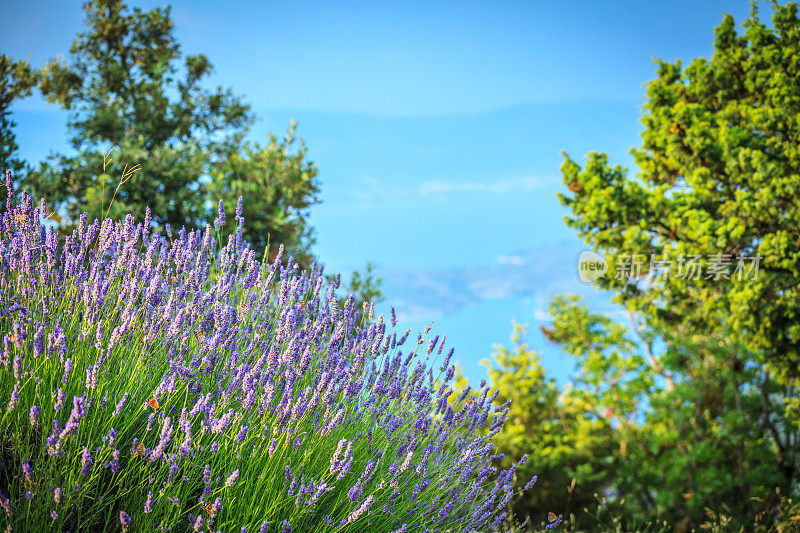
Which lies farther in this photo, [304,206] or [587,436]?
Result: [587,436]

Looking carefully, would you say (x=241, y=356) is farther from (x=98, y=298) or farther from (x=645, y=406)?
(x=645, y=406)

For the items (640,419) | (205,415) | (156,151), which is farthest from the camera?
(640,419)

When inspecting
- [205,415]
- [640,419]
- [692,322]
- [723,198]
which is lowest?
[205,415]

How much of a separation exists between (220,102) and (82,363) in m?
6.46

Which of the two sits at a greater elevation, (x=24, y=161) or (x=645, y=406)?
(x=24, y=161)

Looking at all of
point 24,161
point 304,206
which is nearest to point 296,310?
point 304,206

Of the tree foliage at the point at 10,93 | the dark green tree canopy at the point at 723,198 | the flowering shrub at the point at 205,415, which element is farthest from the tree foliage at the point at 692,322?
the tree foliage at the point at 10,93

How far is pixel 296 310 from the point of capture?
8.95ft

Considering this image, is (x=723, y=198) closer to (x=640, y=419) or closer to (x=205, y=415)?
(x=640, y=419)

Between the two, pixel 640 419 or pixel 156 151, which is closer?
pixel 156 151

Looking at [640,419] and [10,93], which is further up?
[10,93]

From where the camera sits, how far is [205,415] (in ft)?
6.30

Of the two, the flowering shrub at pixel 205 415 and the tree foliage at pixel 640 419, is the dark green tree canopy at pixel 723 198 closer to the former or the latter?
the tree foliage at pixel 640 419

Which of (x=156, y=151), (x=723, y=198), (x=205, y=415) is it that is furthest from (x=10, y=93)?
(x=723, y=198)
